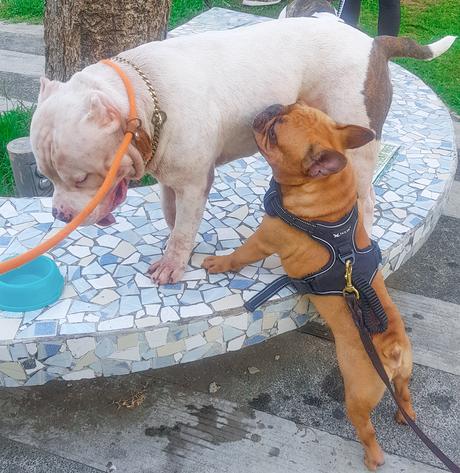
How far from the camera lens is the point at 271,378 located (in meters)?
2.96

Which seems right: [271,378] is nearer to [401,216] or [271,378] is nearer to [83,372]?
[83,372]

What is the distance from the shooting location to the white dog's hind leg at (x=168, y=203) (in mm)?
2928

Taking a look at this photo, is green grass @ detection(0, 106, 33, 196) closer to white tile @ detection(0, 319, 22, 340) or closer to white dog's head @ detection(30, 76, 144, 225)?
white tile @ detection(0, 319, 22, 340)

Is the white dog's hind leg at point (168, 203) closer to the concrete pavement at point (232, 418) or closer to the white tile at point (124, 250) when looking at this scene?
the white tile at point (124, 250)

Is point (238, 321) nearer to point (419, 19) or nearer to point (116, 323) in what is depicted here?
point (116, 323)

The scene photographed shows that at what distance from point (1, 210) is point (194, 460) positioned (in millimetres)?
1696

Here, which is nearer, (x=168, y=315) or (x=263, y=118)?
(x=263, y=118)

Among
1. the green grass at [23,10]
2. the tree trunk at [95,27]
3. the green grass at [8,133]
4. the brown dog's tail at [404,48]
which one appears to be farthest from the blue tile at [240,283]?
the green grass at [23,10]

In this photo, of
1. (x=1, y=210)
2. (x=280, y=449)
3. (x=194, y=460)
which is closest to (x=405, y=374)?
(x=280, y=449)

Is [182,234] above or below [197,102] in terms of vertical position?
below

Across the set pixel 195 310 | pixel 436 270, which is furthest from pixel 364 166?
pixel 436 270

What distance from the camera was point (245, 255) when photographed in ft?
9.05

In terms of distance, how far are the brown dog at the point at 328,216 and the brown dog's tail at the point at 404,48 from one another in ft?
2.16

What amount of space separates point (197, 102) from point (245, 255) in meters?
0.73
